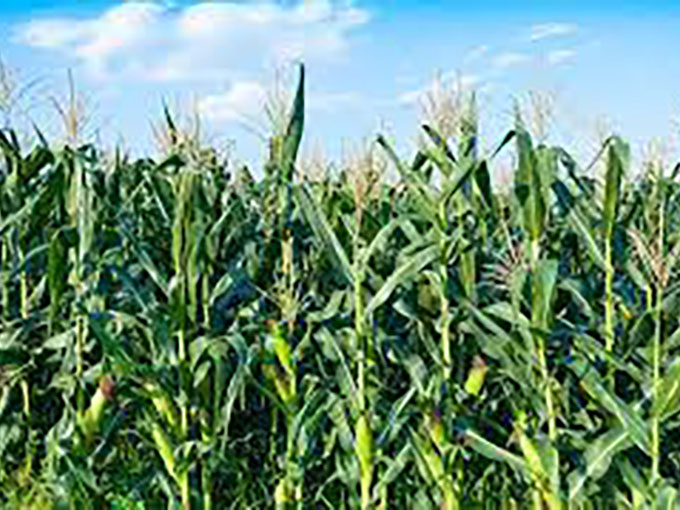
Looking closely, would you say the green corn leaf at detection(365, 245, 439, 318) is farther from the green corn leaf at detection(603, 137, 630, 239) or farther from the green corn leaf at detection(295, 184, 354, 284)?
the green corn leaf at detection(603, 137, 630, 239)

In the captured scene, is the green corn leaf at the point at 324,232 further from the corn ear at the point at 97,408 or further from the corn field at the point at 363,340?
the corn ear at the point at 97,408

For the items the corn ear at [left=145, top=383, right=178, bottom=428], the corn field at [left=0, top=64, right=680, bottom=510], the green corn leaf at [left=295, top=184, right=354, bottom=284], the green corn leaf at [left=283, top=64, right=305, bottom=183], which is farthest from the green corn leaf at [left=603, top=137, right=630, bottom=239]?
the corn ear at [left=145, top=383, right=178, bottom=428]

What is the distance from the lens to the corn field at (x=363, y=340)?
5.34 m

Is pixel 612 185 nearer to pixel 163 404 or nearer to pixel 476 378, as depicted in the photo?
pixel 476 378

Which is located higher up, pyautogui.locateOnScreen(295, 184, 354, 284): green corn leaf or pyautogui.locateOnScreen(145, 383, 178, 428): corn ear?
pyautogui.locateOnScreen(295, 184, 354, 284): green corn leaf

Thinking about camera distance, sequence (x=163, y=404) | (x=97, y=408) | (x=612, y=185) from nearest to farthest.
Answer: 1. (x=612, y=185)
2. (x=163, y=404)
3. (x=97, y=408)

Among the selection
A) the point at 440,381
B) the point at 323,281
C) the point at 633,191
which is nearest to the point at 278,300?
the point at 323,281

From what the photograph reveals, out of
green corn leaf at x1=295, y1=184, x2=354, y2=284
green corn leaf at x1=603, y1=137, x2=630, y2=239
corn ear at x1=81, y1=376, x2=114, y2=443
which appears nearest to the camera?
green corn leaf at x1=603, y1=137, x2=630, y2=239

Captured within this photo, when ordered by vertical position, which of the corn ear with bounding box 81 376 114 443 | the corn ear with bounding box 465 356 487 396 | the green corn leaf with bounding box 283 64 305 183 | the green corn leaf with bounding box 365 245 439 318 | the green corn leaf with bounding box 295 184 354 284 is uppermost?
the green corn leaf with bounding box 283 64 305 183

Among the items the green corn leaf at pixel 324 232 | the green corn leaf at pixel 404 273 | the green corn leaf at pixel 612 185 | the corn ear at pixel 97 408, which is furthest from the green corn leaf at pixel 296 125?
the green corn leaf at pixel 612 185

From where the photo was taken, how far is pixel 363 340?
5.48 m

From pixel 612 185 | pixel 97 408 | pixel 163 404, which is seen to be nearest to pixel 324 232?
pixel 163 404

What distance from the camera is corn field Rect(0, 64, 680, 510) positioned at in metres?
5.34

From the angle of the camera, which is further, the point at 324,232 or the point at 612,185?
the point at 324,232
